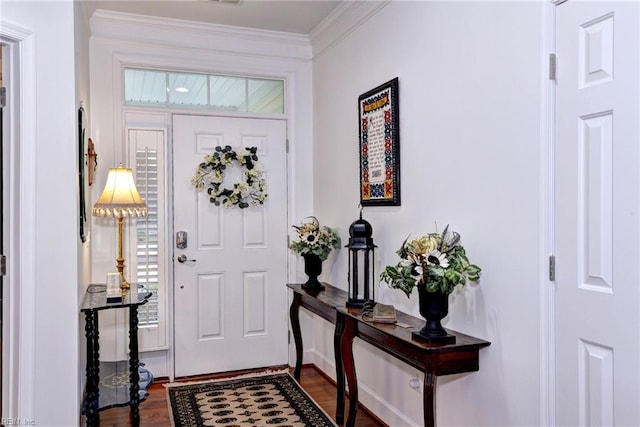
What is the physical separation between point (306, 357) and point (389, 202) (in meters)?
1.85

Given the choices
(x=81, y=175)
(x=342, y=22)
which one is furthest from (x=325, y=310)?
(x=342, y=22)

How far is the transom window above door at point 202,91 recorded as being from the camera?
12.7 feet

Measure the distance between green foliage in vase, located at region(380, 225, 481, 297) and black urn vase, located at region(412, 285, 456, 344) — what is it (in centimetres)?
5

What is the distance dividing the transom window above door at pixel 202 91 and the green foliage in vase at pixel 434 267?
7.73 feet

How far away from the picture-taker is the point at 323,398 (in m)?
3.53

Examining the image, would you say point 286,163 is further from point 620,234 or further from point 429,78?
point 620,234

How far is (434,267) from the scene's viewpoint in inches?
84.0

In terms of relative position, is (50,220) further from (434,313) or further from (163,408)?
(434,313)

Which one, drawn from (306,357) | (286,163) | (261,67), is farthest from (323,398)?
(261,67)

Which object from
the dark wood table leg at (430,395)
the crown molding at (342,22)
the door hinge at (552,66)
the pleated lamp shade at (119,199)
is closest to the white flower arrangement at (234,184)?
the pleated lamp shade at (119,199)

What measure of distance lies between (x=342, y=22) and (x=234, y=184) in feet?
4.76

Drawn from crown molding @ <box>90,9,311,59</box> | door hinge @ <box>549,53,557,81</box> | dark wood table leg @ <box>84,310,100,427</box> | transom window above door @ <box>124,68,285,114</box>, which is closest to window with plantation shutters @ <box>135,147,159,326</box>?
transom window above door @ <box>124,68,285,114</box>

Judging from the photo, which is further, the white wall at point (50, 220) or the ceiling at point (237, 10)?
the ceiling at point (237, 10)

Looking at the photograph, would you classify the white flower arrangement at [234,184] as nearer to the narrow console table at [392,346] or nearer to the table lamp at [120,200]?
the table lamp at [120,200]
